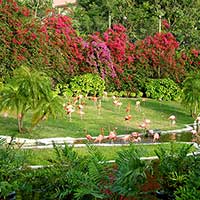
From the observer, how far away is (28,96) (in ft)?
30.1

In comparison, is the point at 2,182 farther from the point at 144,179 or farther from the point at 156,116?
the point at 156,116

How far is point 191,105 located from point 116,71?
18.7ft

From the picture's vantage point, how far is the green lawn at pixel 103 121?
1028 cm

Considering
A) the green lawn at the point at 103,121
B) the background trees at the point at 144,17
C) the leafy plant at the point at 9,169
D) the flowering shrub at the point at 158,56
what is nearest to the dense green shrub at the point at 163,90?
the flowering shrub at the point at 158,56

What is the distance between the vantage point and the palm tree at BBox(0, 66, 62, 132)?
918cm

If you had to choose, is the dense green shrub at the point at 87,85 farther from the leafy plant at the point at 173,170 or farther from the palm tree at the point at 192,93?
the leafy plant at the point at 173,170

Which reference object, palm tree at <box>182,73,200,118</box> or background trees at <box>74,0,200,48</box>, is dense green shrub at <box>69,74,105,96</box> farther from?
background trees at <box>74,0,200,48</box>

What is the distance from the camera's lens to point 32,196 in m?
4.51

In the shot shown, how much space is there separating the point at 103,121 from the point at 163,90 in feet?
19.9

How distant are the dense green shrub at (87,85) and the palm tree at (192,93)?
4510 millimetres

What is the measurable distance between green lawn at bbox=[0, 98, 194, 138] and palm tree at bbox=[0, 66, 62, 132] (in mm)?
564

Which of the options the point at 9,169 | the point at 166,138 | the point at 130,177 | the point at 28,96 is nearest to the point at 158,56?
the point at 166,138

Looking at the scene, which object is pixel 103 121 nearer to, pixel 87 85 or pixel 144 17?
pixel 87 85

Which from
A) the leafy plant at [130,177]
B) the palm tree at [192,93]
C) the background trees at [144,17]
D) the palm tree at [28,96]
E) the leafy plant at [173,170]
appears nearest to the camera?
the leafy plant at [173,170]
